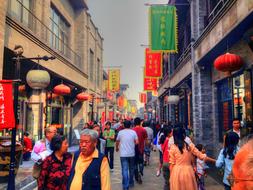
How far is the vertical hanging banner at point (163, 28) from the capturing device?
12.9 metres

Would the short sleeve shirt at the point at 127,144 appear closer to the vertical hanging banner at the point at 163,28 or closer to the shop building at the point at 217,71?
the shop building at the point at 217,71

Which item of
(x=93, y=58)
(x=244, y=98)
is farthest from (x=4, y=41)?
(x=93, y=58)

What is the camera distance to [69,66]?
16.4 meters

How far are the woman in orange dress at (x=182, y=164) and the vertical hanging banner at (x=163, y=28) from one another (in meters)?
8.71

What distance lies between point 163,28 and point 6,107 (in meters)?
8.67

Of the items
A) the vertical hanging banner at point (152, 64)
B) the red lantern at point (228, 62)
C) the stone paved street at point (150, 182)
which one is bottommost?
Answer: the stone paved street at point (150, 182)

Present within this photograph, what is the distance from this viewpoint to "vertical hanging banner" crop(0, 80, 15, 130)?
21.6 ft

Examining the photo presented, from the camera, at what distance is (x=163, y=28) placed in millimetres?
13008

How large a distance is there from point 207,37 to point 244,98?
9.66ft

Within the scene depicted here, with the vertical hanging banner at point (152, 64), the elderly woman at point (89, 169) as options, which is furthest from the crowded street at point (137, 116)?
the vertical hanging banner at point (152, 64)

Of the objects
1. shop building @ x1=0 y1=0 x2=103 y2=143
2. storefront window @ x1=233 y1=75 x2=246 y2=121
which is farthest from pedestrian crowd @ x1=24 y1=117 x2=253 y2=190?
shop building @ x1=0 y1=0 x2=103 y2=143

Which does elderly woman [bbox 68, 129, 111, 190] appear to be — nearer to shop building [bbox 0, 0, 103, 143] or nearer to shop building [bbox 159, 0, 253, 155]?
shop building [bbox 0, 0, 103, 143]

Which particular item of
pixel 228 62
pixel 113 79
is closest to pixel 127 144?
pixel 228 62

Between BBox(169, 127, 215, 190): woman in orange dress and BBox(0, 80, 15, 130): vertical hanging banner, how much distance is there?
13.4 ft
